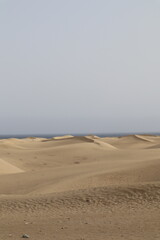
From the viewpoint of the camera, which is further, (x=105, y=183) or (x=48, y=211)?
(x=105, y=183)

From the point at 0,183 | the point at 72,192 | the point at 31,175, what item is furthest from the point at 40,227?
the point at 31,175

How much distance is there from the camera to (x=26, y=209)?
906 centimetres

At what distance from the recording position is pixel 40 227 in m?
7.28

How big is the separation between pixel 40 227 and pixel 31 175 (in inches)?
363

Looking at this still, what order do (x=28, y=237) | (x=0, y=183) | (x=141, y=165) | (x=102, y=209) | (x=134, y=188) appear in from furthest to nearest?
(x=141, y=165) < (x=0, y=183) < (x=134, y=188) < (x=102, y=209) < (x=28, y=237)

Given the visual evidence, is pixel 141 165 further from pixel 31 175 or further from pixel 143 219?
pixel 143 219

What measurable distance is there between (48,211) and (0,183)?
264 inches

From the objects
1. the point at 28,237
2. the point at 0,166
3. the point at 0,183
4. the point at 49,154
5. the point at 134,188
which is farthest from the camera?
the point at 49,154

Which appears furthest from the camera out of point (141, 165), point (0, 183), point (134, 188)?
point (141, 165)

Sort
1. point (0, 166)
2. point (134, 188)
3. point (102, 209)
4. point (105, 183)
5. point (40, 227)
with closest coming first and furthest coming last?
point (40, 227) → point (102, 209) → point (134, 188) → point (105, 183) → point (0, 166)

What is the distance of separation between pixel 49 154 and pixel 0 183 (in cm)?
1171

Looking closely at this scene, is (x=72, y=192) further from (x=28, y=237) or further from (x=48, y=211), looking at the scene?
(x=28, y=237)

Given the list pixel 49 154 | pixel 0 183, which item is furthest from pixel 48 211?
pixel 49 154

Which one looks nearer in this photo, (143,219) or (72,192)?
(143,219)
